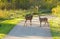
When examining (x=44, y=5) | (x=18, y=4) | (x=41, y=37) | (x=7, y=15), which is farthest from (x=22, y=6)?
(x=41, y=37)

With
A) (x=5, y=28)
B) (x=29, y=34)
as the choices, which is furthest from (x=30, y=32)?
(x=5, y=28)

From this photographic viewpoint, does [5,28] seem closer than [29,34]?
No

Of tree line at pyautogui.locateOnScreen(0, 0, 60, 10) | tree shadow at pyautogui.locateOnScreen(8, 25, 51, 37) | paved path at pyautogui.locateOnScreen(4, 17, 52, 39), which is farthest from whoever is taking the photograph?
tree line at pyautogui.locateOnScreen(0, 0, 60, 10)

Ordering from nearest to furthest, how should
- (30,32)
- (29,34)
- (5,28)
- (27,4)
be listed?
(29,34)
(30,32)
(5,28)
(27,4)

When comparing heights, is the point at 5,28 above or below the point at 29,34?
below

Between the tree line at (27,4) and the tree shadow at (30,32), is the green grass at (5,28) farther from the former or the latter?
the tree line at (27,4)

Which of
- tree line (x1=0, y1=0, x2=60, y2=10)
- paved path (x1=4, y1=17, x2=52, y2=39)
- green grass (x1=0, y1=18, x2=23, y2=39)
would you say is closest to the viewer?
paved path (x1=4, y1=17, x2=52, y2=39)

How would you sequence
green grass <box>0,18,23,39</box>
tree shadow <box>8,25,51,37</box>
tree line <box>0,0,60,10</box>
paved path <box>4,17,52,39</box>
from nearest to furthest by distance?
paved path <box>4,17,52,39</box> < tree shadow <box>8,25,51,37</box> < green grass <box>0,18,23,39</box> < tree line <box>0,0,60,10</box>

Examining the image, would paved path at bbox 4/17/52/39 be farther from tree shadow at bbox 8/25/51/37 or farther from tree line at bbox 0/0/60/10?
tree line at bbox 0/0/60/10

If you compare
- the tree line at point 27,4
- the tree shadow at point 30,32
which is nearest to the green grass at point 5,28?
the tree shadow at point 30,32

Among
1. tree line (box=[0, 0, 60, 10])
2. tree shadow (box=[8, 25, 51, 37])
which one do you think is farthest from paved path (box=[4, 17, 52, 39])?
tree line (box=[0, 0, 60, 10])

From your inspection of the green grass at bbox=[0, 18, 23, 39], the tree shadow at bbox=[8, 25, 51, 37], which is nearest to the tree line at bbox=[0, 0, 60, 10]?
the green grass at bbox=[0, 18, 23, 39]

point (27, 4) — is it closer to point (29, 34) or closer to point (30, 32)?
point (30, 32)

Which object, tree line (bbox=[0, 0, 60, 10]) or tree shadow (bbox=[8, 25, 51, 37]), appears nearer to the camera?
tree shadow (bbox=[8, 25, 51, 37])
